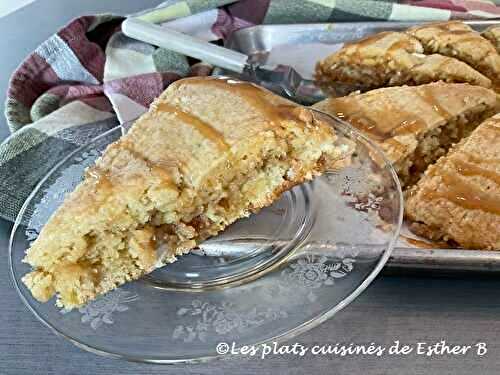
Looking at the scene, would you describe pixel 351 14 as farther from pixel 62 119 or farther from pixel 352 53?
pixel 62 119

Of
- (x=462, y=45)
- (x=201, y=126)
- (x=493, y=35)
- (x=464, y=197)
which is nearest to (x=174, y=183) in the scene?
(x=201, y=126)

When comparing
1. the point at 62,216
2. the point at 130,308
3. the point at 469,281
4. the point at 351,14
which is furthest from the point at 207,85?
the point at 351,14


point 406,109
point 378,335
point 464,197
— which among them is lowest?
point 378,335

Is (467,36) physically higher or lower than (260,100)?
lower

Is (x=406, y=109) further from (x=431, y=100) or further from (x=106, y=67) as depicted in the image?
(x=106, y=67)

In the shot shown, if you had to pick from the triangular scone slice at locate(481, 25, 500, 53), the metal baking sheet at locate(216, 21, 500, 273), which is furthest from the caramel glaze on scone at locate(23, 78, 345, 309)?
the triangular scone slice at locate(481, 25, 500, 53)

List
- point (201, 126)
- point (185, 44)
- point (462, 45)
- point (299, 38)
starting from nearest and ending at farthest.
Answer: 1. point (201, 126)
2. point (462, 45)
3. point (185, 44)
4. point (299, 38)

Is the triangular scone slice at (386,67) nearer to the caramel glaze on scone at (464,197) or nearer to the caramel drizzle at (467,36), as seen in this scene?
the caramel drizzle at (467,36)

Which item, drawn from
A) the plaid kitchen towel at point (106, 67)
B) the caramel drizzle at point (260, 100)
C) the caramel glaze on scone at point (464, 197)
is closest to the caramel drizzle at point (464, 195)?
the caramel glaze on scone at point (464, 197)
